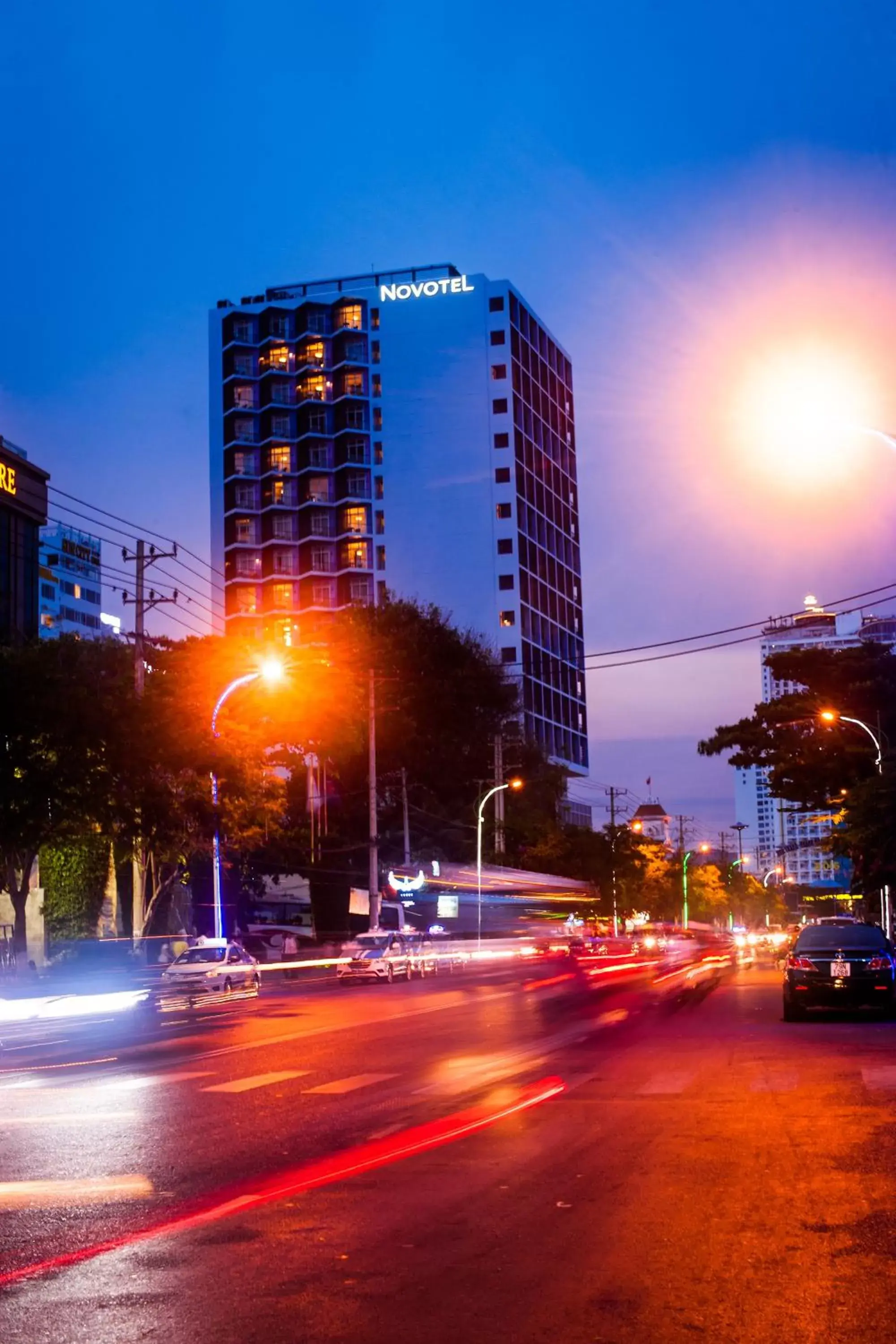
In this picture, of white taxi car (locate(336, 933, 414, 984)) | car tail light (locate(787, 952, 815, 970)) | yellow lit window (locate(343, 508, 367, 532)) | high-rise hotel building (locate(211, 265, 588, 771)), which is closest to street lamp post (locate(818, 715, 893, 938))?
white taxi car (locate(336, 933, 414, 984))

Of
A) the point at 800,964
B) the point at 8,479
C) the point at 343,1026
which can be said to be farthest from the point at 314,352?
the point at 800,964

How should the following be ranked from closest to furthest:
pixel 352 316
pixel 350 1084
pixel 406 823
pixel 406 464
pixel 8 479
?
pixel 350 1084 < pixel 8 479 < pixel 406 823 < pixel 406 464 < pixel 352 316

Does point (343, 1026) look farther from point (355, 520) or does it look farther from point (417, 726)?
point (355, 520)

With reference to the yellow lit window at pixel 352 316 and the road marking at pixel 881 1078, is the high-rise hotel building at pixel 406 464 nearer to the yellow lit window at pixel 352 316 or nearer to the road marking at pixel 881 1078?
the yellow lit window at pixel 352 316

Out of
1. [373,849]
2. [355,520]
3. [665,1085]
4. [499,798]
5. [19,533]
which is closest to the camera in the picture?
[665,1085]

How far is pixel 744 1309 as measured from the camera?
655cm

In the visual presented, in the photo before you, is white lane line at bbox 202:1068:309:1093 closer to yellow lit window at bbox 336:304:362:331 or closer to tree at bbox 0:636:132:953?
tree at bbox 0:636:132:953

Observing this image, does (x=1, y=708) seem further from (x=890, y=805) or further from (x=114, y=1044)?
(x=890, y=805)

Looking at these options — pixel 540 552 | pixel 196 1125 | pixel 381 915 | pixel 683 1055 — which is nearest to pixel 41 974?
pixel 381 915

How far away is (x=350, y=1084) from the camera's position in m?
16.7

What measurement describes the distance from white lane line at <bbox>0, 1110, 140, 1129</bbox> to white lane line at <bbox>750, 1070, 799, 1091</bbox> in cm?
626

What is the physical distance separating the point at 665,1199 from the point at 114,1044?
1691 cm

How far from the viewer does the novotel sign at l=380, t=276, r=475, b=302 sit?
130000 mm

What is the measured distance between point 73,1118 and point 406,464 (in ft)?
388
